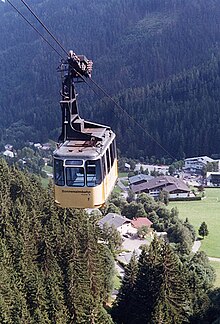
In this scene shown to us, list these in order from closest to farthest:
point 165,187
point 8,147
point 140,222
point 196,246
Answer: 1. point 196,246
2. point 140,222
3. point 165,187
4. point 8,147

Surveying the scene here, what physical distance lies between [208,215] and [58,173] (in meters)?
50.8

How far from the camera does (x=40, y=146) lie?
134 metres

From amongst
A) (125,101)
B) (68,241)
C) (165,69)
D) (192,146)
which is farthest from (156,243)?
(165,69)

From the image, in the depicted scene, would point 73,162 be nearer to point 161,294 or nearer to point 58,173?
point 58,173

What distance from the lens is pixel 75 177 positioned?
17141mm

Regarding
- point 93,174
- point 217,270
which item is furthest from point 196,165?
point 93,174

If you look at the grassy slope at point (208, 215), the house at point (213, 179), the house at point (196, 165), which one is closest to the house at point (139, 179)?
→ the grassy slope at point (208, 215)

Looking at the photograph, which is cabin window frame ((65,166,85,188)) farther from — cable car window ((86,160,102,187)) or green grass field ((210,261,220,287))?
green grass field ((210,261,220,287))

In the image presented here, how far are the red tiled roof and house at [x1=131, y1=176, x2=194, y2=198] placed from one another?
788 inches

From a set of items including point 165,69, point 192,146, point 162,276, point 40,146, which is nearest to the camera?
point 162,276

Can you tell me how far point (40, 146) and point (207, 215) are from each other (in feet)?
249

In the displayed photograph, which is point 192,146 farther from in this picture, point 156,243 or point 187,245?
point 156,243

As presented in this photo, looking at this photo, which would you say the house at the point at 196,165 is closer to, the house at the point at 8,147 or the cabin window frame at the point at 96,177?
the house at the point at 8,147

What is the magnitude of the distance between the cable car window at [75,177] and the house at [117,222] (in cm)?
3441
